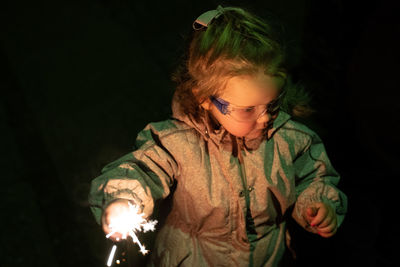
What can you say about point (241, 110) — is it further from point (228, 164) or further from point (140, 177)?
point (140, 177)

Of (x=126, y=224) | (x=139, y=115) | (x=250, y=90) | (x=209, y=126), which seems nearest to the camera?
(x=126, y=224)

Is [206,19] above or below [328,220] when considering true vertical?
above

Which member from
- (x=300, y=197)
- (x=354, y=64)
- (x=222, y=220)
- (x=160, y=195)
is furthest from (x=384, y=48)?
(x=160, y=195)

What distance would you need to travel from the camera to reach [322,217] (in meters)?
1.93

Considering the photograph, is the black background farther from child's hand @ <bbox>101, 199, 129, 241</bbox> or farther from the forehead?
the forehead

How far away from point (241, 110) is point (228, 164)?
359mm

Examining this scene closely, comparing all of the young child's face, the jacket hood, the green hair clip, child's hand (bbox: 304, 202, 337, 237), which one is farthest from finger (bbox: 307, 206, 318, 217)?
the green hair clip

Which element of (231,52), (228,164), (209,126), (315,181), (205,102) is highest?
(231,52)

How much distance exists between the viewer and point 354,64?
3.23 metres

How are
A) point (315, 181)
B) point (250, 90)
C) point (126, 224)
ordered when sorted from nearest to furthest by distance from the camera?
point (126, 224) → point (250, 90) → point (315, 181)

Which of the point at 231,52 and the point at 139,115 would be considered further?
the point at 139,115

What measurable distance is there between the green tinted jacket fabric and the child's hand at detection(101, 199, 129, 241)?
205 millimetres

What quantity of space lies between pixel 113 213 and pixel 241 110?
0.79 m

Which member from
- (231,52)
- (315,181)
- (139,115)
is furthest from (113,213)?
(139,115)
